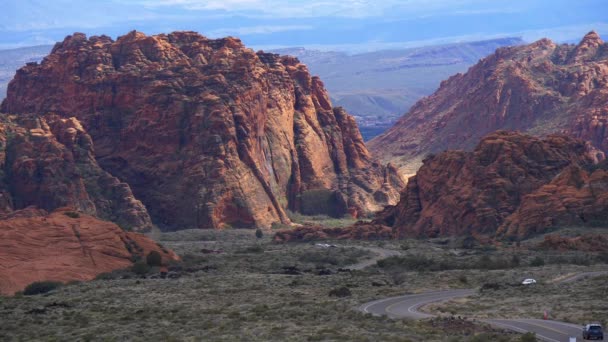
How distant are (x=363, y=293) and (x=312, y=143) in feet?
296

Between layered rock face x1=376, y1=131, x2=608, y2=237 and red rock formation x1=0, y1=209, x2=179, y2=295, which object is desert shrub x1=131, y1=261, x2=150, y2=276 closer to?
red rock formation x1=0, y1=209, x2=179, y2=295

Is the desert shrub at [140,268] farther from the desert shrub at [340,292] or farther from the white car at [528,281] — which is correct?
the white car at [528,281]

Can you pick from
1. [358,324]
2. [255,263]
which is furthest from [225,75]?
[358,324]

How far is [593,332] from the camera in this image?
4453 centimetres

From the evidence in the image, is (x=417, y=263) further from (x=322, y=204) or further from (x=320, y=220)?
(x=322, y=204)

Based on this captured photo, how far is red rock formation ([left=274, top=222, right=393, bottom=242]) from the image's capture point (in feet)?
383

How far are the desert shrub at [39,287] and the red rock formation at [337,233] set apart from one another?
148 feet

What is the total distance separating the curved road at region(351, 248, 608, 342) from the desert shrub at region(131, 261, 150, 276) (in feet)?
75.0

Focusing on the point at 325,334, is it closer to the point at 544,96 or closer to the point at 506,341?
the point at 506,341

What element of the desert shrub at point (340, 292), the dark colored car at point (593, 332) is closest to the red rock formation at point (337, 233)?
the desert shrub at point (340, 292)

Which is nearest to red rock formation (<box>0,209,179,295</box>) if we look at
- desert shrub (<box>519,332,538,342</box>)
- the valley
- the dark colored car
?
the valley

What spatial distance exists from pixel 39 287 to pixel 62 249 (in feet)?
42.6

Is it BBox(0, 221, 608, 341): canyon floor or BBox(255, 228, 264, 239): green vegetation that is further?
BBox(255, 228, 264, 239): green vegetation

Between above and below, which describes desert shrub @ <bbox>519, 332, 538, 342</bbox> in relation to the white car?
above
